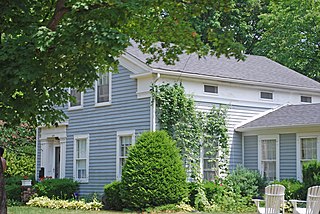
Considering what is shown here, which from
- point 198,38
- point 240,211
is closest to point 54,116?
point 198,38

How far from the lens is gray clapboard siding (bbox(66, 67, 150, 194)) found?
2122 cm

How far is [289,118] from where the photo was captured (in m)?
21.2

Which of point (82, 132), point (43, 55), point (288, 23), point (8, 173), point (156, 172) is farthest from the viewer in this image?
point (288, 23)

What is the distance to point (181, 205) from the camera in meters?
18.8

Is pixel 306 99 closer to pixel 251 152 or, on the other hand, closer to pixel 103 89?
pixel 251 152

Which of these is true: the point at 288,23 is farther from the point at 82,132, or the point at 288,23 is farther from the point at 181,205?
the point at 181,205

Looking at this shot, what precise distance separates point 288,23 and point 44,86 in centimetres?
2541

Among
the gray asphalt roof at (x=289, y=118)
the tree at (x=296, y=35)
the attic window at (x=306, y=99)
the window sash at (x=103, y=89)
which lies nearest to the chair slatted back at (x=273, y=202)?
the gray asphalt roof at (x=289, y=118)

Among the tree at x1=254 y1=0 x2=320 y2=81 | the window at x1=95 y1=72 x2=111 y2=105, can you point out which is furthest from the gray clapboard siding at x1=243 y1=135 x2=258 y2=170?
the tree at x1=254 y1=0 x2=320 y2=81

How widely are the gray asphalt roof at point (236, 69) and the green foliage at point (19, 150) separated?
30.9 feet

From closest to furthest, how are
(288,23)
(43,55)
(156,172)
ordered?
(43,55), (156,172), (288,23)

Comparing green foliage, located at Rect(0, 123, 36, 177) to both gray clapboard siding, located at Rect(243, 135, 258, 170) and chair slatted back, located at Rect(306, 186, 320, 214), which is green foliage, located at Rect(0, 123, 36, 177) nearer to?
gray clapboard siding, located at Rect(243, 135, 258, 170)

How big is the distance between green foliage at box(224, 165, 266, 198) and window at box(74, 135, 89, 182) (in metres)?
5.75

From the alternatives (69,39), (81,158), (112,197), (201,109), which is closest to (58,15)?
(69,39)
